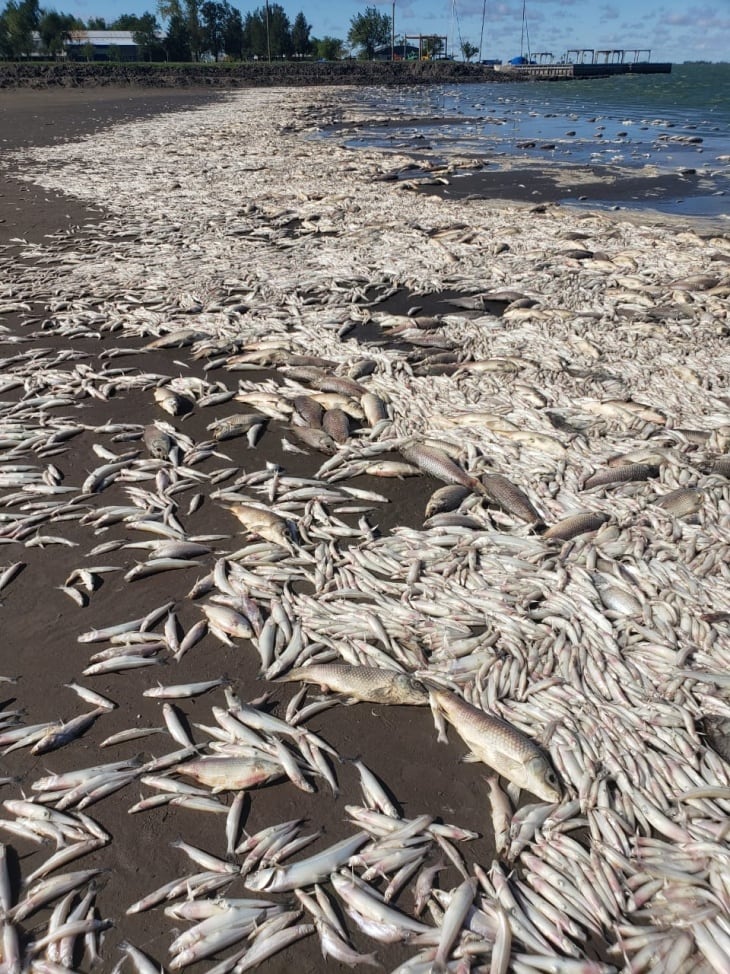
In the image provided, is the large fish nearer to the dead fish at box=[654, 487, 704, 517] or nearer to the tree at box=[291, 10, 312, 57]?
the dead fish at box=[654, 487, 704, 517]

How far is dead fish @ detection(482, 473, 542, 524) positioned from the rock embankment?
74683 mm

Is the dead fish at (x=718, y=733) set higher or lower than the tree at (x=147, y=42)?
lower

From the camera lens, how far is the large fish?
130 inches

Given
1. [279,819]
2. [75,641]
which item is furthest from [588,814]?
[75,641]

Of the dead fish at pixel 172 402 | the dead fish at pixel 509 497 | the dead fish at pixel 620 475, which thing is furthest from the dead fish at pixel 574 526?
the dead fish at pixel 172 402

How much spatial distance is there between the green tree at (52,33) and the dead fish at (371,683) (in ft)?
366

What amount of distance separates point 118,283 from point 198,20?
11215 centimetres

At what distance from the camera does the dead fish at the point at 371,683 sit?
12.7 ft

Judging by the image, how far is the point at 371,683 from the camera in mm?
3900

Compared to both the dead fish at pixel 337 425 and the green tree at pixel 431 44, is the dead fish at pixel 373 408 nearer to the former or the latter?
the dead fish at pixel 337 425

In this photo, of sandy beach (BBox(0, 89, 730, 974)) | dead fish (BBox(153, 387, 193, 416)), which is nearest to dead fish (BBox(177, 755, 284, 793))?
sandy beach (BBox(0, 89, 730, 974))

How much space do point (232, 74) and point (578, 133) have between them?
59.6m

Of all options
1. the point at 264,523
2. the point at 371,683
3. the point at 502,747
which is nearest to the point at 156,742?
the point at 371,683

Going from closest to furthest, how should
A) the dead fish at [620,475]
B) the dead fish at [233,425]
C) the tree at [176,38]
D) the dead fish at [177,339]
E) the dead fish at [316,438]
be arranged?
the dead fish at [620,475]
the dead fish at [316,438]
the dead fish at [233,425]
the dead fish at [177,339]
the tree at [176,38]
